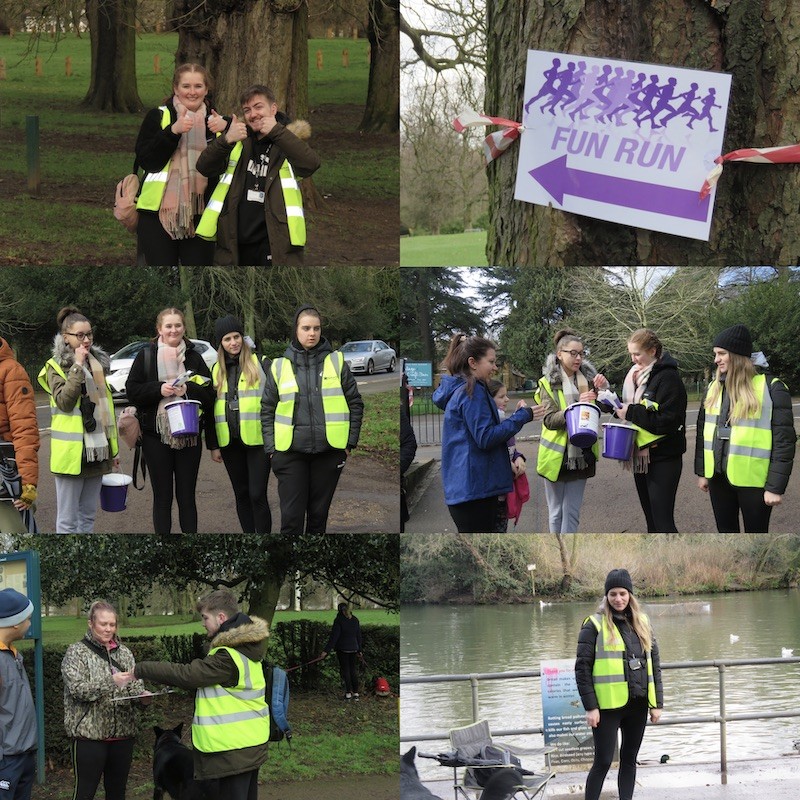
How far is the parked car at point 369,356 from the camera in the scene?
707 cm

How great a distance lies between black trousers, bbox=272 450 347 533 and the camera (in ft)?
22.0

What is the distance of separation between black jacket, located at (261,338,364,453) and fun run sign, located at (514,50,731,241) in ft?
4.63

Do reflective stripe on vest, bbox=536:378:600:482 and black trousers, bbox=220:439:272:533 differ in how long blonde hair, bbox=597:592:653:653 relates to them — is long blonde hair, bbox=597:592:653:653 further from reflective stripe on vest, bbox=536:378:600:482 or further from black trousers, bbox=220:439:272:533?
black trousers, bbox=220:439:272:533

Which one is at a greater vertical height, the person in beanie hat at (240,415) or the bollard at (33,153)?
the bollard at (33,153)

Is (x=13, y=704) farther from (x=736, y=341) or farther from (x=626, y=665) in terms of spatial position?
(x=736, y=341)

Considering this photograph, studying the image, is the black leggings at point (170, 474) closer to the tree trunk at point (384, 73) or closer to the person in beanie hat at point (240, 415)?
the person in beanie hat at point (240, 415)

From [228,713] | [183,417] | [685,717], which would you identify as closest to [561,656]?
[685,717]

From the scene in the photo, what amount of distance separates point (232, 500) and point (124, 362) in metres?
0.99

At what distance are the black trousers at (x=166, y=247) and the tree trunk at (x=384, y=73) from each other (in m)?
3.01

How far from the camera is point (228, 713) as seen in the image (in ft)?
18.8

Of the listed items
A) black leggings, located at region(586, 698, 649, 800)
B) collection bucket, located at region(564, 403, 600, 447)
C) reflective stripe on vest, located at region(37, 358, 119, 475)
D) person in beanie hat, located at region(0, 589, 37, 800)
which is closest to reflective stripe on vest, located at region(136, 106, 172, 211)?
reflective stripe on vest, located at region(37, 358, 119, 475)

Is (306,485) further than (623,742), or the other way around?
(306,485)

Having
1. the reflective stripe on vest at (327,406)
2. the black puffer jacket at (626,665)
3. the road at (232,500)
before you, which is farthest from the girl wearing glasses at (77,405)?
the black puffer jacket at (626,665)

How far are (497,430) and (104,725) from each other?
2509 mm
